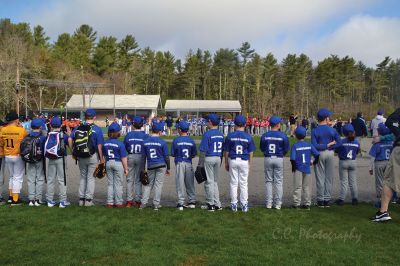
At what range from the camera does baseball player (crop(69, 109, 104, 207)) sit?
28.6 feet

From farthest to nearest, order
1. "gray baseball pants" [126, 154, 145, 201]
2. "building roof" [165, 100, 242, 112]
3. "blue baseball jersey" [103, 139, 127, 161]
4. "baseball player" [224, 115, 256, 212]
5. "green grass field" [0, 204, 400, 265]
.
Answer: "building roof" [165, 100, 242, 112], "gray baseball pants" [126, 154, 145, 201], "blue baseball jersey" [103, 139, 127, 161], "baseball player" [224, 115, 256, 212], "green grass field" [0, 204, 400, 265]

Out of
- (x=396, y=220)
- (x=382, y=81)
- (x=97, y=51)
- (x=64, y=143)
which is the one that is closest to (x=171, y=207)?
(x=64, y=143)

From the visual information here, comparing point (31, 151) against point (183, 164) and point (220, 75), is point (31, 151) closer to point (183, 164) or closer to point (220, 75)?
point (183, 164)

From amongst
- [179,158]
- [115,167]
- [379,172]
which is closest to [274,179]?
[179,158]

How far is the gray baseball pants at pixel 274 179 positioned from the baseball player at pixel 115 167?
119 inches

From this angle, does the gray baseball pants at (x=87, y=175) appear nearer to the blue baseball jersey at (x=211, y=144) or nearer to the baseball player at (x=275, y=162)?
the blue baseball jersey at (x=211, y=144)

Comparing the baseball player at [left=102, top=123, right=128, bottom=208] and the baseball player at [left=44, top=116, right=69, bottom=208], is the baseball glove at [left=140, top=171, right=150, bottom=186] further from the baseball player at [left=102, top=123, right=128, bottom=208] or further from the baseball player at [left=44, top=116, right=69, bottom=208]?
the baseball player at [left=44, top=116, right=69, bottom=208]

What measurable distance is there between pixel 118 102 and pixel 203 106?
42.4ft

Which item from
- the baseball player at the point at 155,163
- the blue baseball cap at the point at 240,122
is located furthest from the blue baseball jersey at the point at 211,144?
the baseball player at the point at 155,163

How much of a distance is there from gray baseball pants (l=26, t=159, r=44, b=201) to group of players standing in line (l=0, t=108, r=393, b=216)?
0.07 feet

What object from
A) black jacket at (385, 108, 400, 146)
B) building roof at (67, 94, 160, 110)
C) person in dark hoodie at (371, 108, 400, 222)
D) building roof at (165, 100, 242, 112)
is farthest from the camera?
building roof at (165, 100, 242, 112)

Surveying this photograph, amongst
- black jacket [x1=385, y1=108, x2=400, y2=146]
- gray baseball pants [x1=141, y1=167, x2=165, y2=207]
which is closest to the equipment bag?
gray baseball pants [x1=141, y1=167, x2=165, y2=207]

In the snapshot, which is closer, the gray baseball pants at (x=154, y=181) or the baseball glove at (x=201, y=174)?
the baseball glove at (x=201, y=174)

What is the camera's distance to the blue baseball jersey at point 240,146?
28.1 feet
